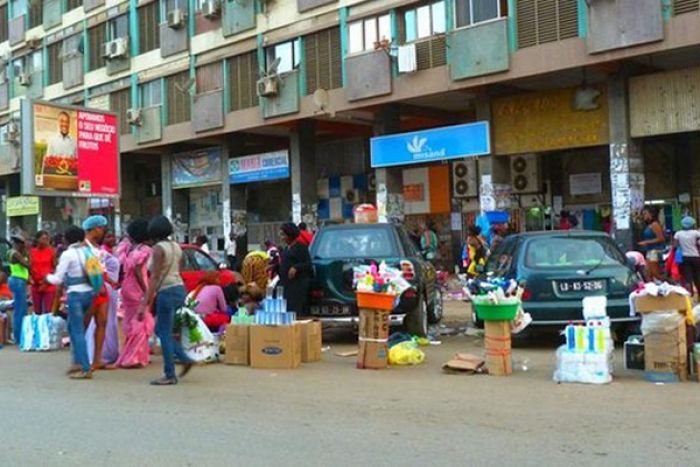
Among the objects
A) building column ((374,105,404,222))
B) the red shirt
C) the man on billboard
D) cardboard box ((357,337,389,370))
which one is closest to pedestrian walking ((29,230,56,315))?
the red shirt

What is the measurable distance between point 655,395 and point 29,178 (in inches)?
643

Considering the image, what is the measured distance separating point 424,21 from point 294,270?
14.2 m

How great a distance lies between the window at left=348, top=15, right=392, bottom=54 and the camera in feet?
77.6

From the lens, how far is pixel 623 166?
19688 millimetres

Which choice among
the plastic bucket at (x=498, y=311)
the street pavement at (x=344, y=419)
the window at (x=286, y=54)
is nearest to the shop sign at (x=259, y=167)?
the window at (x=286, y=54)

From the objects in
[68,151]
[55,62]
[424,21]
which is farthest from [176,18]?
[68,151]

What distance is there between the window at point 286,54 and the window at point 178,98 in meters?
4.80

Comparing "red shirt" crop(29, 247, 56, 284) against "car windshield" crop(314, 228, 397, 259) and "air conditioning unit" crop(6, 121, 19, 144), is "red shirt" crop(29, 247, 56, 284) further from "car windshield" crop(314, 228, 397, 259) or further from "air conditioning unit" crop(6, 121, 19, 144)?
"air conditioning unit" crop(6, 121, 19, 144)

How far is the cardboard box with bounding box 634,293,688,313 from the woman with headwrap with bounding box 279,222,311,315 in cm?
447

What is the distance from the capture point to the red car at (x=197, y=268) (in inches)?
478

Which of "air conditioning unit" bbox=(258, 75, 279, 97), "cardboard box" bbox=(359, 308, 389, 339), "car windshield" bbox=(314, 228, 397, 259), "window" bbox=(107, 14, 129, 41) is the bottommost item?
"cardboard box" bbox=(359, 308, 389, 339)

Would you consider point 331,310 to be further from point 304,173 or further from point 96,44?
point 96,44

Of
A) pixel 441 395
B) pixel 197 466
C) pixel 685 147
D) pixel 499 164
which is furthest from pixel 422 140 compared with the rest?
pixel 197 466

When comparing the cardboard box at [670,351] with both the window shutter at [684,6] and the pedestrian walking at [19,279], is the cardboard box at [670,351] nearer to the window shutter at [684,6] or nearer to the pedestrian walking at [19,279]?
the pedestrian walking at [19,279]
